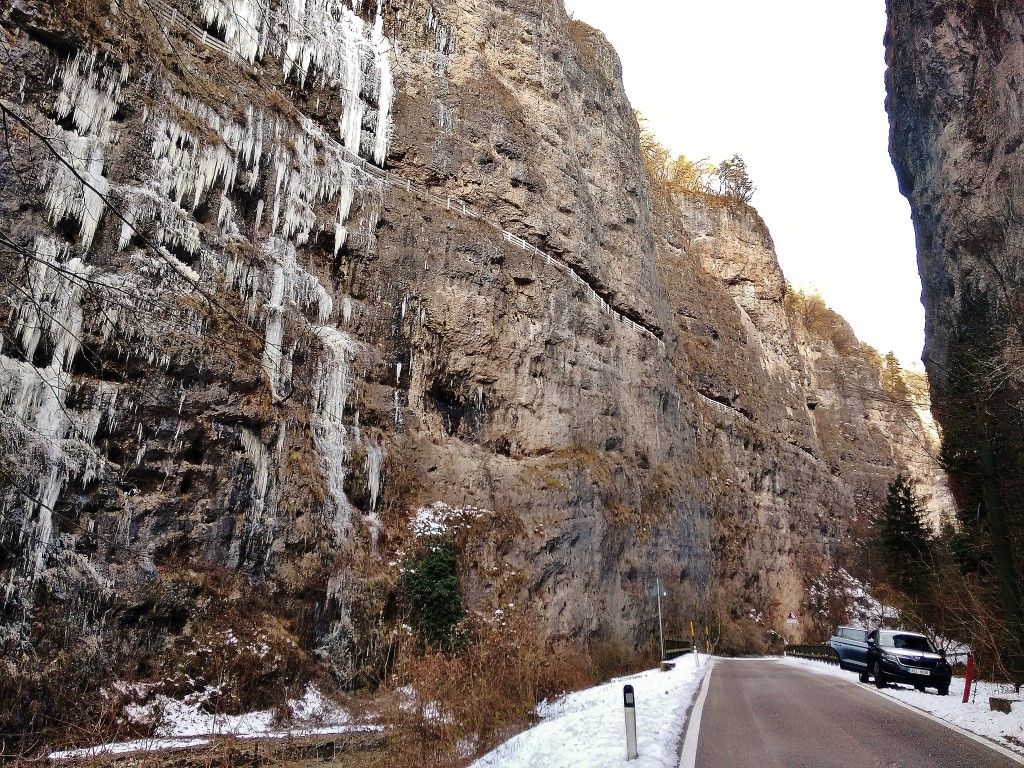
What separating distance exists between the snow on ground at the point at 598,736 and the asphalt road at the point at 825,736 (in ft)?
1.53

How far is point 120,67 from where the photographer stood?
56.0ft

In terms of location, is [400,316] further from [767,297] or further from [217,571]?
[767,297]

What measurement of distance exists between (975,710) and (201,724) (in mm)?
12785

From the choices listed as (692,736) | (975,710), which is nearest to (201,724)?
(692,736)

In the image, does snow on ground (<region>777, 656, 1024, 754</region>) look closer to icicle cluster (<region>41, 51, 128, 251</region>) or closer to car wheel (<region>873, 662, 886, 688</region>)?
car wheel (<region>873, 662, 886, 688</region>)

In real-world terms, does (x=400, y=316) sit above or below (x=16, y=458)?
above

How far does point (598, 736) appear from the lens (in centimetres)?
891

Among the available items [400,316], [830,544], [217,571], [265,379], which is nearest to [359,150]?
[400,316]

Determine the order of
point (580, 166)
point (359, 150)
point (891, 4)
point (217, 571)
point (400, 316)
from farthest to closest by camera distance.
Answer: point (891, 4), point (580, 166), point (359, 150), point (400, 316), point (217, 571)

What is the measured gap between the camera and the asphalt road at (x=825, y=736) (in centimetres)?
751

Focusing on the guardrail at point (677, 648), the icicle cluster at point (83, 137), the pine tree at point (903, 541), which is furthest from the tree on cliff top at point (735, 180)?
the icicle cluster at point (83, 137)

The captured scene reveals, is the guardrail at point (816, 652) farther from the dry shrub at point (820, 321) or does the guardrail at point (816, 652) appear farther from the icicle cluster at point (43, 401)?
the dry shrub at point (820, 321)

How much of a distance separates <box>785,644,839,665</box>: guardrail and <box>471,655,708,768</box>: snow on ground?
1432 centimetres

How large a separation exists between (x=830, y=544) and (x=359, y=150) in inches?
1635
